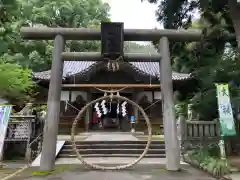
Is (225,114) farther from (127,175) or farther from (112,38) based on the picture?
(112,38)

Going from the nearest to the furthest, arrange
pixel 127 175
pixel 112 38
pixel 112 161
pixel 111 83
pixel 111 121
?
pixel 127 175, pixel 112 38, pixel 112 161, pixel 111 83, pixel 111 121

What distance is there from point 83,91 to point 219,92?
11.3 metres

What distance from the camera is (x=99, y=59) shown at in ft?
29.6

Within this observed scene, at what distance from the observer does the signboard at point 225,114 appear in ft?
26.2

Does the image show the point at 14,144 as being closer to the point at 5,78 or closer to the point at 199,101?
the point at 5,78

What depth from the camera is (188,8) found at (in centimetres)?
1570

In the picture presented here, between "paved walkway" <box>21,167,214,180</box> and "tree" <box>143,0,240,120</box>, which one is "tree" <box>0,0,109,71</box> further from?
"paved walkway" <box>21,167,214,180</box>

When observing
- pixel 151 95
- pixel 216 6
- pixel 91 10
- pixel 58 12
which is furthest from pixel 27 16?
pixel 216 6

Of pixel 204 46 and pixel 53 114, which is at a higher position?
pixel 204 46

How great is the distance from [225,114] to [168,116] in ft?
6.42

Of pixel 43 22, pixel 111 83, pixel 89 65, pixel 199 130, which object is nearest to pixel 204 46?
pixel 199 130

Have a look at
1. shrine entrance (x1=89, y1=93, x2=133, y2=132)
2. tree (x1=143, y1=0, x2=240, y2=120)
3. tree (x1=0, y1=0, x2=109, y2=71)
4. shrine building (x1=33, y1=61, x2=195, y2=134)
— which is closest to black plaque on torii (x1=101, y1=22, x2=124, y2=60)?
tree (x1=143, y1=0, x2=240, y2=120)

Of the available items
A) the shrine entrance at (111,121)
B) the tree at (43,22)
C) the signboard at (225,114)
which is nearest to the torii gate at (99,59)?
the signboard at (225,114)

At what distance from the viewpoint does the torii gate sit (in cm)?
810
